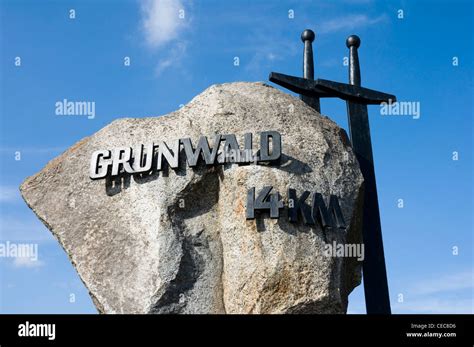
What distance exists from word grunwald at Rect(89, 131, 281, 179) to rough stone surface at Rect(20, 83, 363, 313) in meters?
0.18

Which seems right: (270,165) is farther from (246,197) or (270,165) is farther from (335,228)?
(335,228)

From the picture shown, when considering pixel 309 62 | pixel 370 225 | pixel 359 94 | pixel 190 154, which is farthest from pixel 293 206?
pixel 309 62

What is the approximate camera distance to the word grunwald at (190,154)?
1204cm

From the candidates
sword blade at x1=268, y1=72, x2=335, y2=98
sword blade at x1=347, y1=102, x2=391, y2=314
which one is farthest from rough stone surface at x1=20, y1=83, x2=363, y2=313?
sword blade at x1=347, y1=102, x2=391, y2=314

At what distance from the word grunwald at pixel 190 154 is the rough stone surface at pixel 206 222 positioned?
0.18m

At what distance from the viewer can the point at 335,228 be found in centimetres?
1211

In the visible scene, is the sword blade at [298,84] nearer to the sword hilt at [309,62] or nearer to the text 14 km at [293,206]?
the sword hilt at [309,62]

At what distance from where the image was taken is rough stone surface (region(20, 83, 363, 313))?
11.5 m
